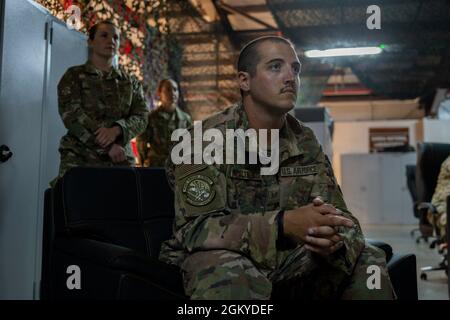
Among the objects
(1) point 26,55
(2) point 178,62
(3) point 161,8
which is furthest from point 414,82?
(1) point 26,55

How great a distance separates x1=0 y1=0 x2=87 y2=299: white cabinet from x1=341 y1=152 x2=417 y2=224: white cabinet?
7.38m

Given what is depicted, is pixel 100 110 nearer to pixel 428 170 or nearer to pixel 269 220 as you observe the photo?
pixel 269 220

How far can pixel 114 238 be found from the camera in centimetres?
154

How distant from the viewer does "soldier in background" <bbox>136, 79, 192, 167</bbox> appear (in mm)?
3688

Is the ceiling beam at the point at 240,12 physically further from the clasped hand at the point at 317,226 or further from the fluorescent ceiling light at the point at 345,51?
the clasped hand at the point at 317,226

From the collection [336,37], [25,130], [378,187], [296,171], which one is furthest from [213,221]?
[378,187]

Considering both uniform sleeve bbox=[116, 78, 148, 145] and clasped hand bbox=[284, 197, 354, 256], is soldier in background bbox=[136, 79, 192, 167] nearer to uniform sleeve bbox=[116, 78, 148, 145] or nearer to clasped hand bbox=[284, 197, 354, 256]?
uniform sleeve bbox=[116, 78, 148, 145]

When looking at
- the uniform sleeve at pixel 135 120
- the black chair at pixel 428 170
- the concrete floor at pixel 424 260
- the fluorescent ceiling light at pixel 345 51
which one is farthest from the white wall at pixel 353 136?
the uniform sleeve at pixel 135 120

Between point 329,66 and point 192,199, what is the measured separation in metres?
6.22

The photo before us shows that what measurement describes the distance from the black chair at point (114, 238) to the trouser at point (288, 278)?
11cm

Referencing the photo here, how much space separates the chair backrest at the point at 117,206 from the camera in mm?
1508

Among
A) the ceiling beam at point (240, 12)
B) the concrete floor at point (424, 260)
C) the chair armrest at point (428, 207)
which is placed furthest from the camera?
the ceiling beam at point (240, 12)

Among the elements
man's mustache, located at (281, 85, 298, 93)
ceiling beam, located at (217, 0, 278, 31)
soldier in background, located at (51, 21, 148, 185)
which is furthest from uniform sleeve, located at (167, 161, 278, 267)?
ceiling beam, located at (217, 0, 278, 31)

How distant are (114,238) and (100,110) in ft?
3.44
